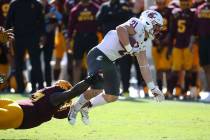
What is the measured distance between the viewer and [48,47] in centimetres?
1758

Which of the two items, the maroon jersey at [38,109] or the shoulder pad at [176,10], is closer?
the maroon jersey at [38,109]

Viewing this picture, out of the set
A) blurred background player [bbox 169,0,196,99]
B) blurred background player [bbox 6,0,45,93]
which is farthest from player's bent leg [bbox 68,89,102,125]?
blurred background player [bbox 6,0,45,93]

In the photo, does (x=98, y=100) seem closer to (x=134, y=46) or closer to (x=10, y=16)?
(x=134, y=46)

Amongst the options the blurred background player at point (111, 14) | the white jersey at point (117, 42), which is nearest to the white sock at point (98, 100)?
the white jersey at point (117, 42)

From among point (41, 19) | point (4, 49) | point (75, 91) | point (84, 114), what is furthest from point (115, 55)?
point (4, 49)

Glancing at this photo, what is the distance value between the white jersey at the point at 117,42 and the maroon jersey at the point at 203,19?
5.70 m

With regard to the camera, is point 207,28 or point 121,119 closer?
point 121,119

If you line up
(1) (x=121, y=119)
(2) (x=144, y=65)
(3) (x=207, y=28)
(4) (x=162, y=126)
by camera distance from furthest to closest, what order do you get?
1. (3) (x=207, y=28)
2. (1) (x=121, y=119)
3. (4) (x=162, y=126)
4. (2) (x=144, y=65)

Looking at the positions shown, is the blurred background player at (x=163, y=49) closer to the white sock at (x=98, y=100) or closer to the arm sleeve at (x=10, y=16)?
the arm sleeve at (x=10, y=16)

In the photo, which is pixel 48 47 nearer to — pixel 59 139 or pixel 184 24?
pixel 184 24

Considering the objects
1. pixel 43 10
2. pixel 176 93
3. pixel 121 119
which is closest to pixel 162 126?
pixel 121 119

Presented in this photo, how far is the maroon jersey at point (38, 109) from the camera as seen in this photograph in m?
9.50

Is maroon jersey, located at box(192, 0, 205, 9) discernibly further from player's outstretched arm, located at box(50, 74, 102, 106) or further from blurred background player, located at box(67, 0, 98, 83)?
player's outstretched arm, located at box(50, 74, 102, 106)

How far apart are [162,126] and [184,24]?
554cm
